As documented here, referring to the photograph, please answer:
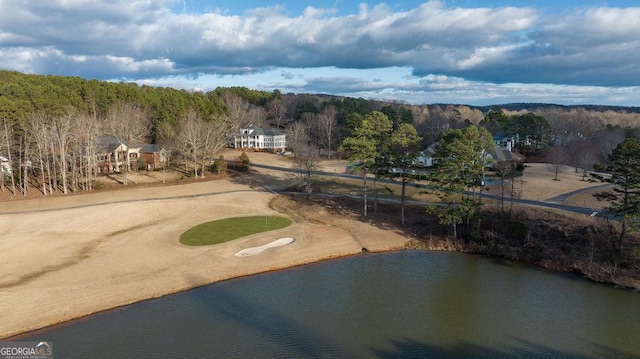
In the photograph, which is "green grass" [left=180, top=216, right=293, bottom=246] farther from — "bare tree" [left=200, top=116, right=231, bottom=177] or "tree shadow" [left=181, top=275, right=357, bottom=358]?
"bare tree" [left=200, top=116, right=231, bottom=177]

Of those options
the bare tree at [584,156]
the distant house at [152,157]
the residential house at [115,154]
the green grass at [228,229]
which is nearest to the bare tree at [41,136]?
the residential house at [115,154]

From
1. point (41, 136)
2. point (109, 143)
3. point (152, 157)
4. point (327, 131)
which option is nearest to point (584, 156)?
point (327, 131)

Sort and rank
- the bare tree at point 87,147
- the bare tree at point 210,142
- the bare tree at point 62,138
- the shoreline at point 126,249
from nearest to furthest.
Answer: the shoreline at point 126,249
the bare tree at point 62,138
the bare tree at point 87,147
the bare tree at point 210,142

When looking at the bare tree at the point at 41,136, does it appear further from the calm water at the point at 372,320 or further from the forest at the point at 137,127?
the calm water at the point at 372,320

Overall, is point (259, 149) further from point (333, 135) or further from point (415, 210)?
point (415, 210)

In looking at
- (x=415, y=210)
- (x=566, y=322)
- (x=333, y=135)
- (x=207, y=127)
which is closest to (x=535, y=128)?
(x=333, y=135)

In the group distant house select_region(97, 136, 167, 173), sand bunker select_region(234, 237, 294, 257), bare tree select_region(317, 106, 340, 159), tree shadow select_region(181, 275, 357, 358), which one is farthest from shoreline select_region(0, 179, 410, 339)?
bare tree select_region(317, 106, 340, 159)

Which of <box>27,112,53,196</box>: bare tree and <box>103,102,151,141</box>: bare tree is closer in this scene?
<box>27,112,53,196</box>: bare tree
